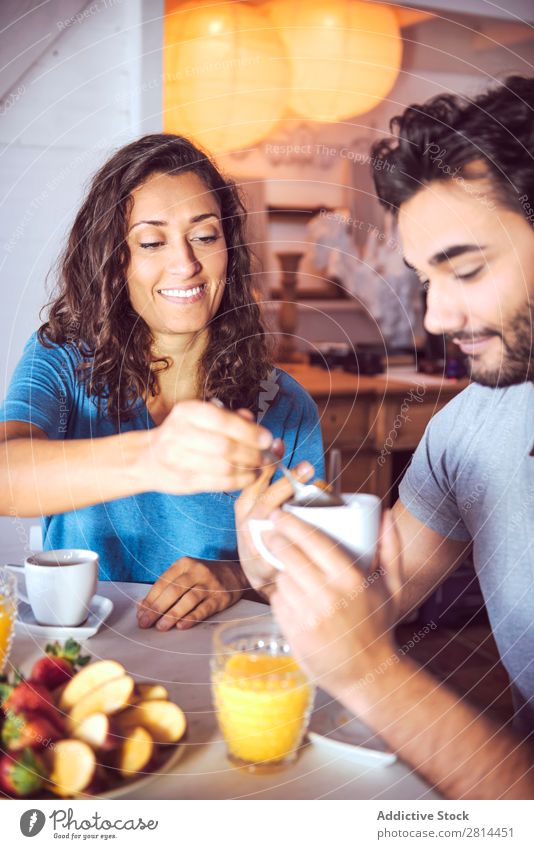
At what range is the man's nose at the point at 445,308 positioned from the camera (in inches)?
22.3

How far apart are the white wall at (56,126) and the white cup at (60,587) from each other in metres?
0.14

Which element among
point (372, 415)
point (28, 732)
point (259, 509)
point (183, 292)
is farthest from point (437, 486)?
point (372, 415)

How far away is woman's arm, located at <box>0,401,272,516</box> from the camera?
0.43 metres

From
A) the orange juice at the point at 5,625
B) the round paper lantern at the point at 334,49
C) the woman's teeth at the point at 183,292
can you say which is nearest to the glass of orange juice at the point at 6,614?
the orange juice at the point at 5,625

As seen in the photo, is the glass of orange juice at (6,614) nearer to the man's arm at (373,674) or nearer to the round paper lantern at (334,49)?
the man's arm at (373,674)

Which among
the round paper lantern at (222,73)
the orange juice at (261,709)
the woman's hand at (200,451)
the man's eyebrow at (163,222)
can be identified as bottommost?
the orange juice at (261,709)

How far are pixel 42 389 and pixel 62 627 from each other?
0.19 meters

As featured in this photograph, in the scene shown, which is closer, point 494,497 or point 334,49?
point 494,497

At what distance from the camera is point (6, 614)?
0.47 m

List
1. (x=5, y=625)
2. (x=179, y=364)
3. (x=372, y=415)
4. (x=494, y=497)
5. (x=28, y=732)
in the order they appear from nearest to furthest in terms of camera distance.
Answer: (x=28, y=732), (x=5, y=625), (x=494, y=497), (x=179, y=364), (x=372, y=415)

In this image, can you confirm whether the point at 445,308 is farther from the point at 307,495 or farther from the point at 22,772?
the point at 22,772

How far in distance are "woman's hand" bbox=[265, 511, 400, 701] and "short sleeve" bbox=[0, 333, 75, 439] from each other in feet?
0.80

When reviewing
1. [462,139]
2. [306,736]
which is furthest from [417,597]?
A: [462,139]

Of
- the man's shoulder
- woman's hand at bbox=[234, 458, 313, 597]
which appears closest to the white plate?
woman's hand at bbox=[234, 458, 313, 597]
